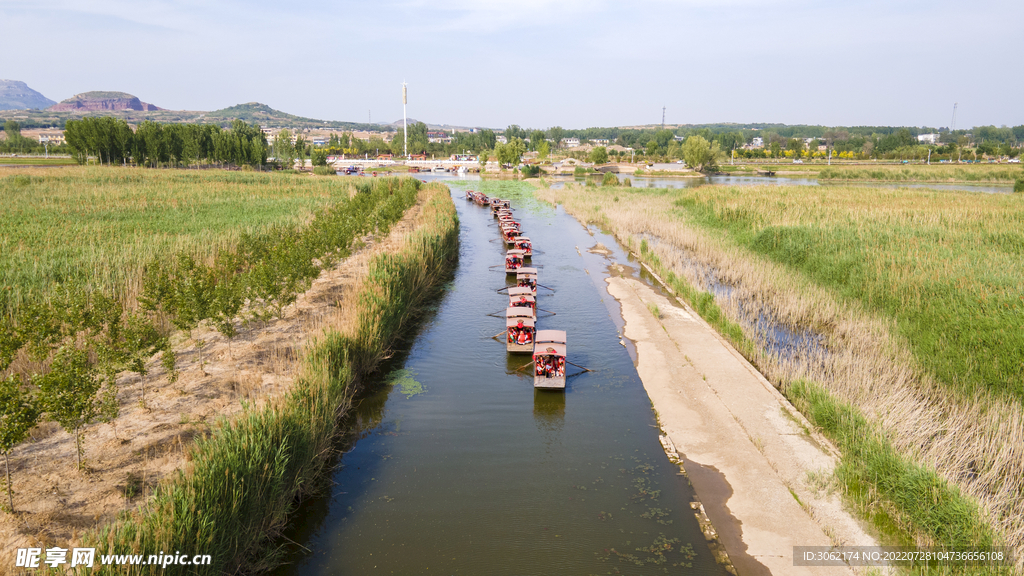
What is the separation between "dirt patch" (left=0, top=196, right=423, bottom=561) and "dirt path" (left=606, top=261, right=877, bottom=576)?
8541 mm

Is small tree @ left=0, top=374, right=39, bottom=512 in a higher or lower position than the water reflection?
higher

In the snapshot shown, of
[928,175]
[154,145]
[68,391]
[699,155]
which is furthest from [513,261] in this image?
[928,175]

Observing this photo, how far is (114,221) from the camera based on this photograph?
30.2 m

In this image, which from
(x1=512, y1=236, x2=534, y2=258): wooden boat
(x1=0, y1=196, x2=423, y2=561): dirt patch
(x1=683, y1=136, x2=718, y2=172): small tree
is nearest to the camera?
(x1=0, y1=196, x2=423, y2=561): dirt patch

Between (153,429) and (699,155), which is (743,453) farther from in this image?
(699,155)

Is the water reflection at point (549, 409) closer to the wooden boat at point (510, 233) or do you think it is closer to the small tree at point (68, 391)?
the small tree at point (68, 391)

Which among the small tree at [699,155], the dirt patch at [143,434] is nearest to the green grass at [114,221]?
the dirt patch at [143,434]

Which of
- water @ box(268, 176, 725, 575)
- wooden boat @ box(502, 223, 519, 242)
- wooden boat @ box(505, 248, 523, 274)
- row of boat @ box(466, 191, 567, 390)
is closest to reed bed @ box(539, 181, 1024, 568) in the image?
water @ box(268, 176, 725, 575)

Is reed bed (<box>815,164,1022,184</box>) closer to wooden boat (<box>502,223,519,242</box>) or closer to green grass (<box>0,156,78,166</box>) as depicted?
wooden boat (<box>502,223,519,242</box>)

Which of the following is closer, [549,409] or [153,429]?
[153,429]

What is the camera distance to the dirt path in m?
8.93

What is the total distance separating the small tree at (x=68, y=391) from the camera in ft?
26.9

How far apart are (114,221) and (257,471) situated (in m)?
28.7

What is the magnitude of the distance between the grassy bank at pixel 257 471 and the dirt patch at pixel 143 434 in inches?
A: 26.7
